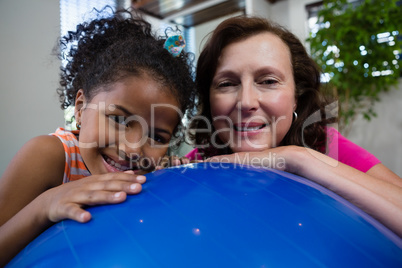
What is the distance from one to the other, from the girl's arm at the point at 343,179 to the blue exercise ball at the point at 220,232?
114 millimetres

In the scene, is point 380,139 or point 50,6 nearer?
point 50,6

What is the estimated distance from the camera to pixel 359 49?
3131mm

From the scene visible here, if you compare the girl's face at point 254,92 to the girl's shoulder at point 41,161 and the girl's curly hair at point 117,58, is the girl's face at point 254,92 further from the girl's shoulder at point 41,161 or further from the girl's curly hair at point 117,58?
the girl's shoulder at point 41,161

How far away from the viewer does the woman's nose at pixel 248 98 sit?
1.02 meters

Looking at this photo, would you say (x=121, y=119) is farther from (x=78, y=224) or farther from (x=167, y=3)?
(x=167, y=3)

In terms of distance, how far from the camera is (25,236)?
63 cm

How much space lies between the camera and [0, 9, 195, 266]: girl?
84 cm

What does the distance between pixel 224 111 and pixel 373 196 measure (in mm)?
570

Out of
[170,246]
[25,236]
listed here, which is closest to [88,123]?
[25,236]

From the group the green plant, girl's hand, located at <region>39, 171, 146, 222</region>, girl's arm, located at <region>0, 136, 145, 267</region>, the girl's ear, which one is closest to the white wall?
the girl's ear

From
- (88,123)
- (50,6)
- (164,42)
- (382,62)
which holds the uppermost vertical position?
(50,6)

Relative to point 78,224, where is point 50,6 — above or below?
above

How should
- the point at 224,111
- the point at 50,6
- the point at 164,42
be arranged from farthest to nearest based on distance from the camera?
the point at 50,6
the point at 164,42
the point at 224,111

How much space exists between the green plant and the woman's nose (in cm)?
222
